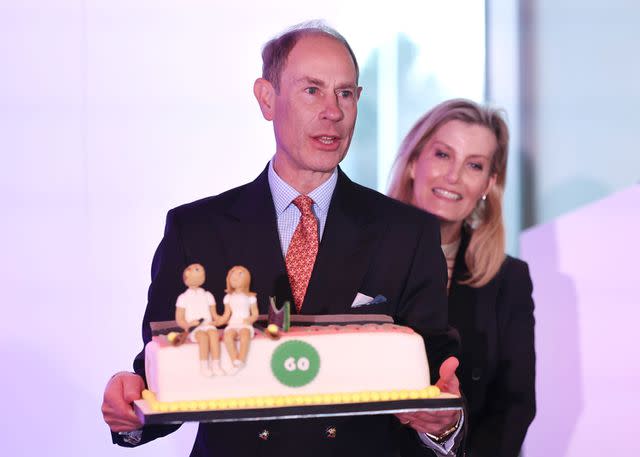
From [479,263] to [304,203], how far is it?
143 centimetres

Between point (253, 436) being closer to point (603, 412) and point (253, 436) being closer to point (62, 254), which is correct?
point (62, 254)

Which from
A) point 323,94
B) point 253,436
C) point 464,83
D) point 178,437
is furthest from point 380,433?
point 464,83

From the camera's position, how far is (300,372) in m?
2.23

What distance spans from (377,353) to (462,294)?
166cm

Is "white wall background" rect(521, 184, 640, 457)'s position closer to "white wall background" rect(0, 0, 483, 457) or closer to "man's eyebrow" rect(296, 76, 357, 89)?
"white wall background" rect(0, 0, 483, 457)

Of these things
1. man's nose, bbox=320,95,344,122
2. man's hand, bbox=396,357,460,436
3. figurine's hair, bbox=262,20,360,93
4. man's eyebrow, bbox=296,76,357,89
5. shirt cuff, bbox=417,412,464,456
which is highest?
figurine's hair, bbox=262,20,360,93

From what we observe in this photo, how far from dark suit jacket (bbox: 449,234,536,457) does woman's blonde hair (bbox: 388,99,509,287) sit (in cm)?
9

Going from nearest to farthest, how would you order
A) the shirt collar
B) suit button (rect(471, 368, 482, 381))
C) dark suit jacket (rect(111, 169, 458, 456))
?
1. dark suit jacket (rect(111, 169, 458, 456))
2. the shirt collar
3. suit button (rect(471, 368, 482, 381))

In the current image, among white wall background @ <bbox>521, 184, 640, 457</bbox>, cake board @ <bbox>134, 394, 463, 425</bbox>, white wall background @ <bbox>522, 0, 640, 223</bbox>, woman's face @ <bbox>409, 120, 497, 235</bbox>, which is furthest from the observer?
white wall background @ <bbox>522, 0, 640, 223</bbox>

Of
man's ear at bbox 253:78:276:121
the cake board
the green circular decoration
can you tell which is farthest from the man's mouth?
the cake board

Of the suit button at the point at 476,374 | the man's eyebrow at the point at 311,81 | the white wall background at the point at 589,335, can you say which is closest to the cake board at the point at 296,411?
the man's eyebrow at the point at 311,81

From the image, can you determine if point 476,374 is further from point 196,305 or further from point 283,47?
point 196,305

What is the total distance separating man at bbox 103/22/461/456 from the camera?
2523 mm

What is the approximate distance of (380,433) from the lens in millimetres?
2566
